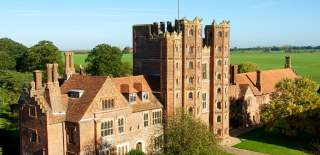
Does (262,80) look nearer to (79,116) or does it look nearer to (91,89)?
(91,89)

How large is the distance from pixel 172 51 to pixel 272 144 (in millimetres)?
22593

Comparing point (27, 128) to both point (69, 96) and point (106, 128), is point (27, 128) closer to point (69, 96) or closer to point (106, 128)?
point (69, 96)

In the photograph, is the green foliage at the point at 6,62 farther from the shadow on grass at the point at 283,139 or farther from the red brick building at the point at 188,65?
the shadow on grass at the point at 283,139

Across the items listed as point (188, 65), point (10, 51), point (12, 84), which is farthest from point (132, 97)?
point (10, 51)

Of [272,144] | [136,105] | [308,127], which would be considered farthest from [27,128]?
[308,127]

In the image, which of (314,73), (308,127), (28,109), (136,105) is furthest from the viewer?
(314,73)

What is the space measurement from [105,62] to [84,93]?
50.2 metres

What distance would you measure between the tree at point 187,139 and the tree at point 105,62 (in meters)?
54.5

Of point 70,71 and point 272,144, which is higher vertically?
point 70,71

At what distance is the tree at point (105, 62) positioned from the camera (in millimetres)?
92688

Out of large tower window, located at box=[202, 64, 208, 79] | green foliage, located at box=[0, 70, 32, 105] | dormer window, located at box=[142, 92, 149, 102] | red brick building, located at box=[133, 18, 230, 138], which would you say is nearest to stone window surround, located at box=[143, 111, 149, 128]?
dormer window, located at box=[142, 92, 149, 102]

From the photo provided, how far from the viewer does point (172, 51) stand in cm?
5034

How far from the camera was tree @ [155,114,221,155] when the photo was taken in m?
38.4

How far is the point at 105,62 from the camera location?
93.2m
